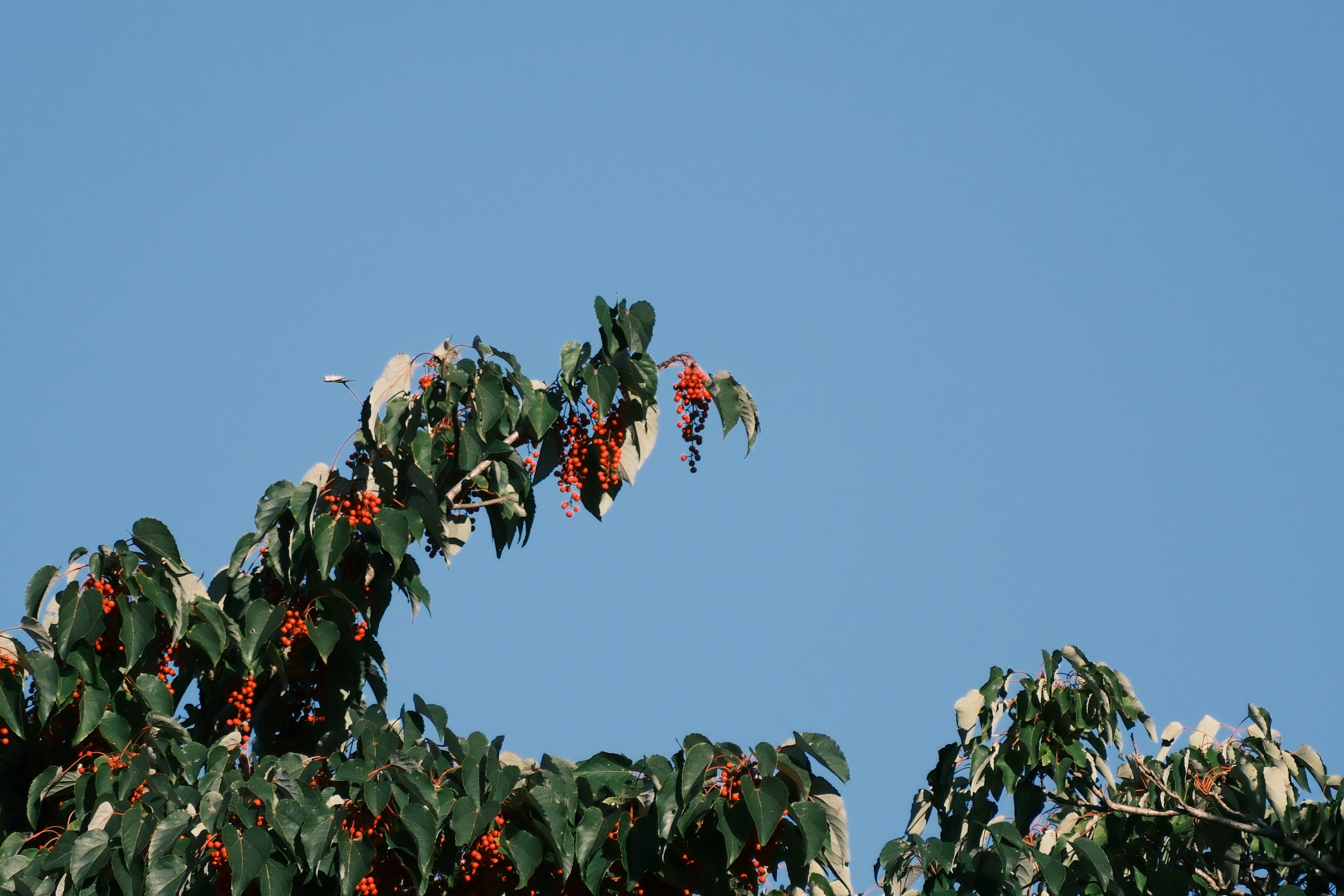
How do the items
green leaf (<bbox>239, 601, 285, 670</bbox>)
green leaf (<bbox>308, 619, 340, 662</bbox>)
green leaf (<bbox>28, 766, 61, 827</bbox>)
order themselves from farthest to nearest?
1. green leaf (<bbox>308, 619, 340, 662</bbox>)
2. green leaf (<bbox>239, 601, 285, 670</bbox>)
3. green leaf (<bbox>28, 766, 61, 827</bbox>)

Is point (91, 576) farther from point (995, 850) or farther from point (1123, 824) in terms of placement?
point (1123, 824)

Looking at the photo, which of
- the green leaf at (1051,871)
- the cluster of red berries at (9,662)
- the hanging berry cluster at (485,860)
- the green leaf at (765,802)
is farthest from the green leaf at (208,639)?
the green leaf at (1051,871)

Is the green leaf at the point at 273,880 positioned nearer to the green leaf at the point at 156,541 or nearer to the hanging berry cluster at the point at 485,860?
the hanging berry cluster at the point at 485,860

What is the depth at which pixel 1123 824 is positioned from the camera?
6.97 meters

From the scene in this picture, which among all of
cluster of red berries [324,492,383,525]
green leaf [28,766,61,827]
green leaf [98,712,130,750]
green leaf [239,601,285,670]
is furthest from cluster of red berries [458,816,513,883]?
green leaf [28,766,61,827]

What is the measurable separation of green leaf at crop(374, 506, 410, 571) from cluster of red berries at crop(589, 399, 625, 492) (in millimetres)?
929

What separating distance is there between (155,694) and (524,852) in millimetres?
1772

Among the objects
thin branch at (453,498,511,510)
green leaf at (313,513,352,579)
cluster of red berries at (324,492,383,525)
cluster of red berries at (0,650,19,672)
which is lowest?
cluster of red berries at (0,650,19,672)

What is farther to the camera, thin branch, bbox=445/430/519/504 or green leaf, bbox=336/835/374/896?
thin branch, bbox=445/430/519/504

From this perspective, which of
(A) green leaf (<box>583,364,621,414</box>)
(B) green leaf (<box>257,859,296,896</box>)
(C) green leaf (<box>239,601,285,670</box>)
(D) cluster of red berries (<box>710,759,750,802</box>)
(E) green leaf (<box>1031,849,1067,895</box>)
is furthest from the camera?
(A) green leaf (<box>583,364,621,414</box>)

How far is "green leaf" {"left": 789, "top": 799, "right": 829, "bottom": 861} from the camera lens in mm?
5703

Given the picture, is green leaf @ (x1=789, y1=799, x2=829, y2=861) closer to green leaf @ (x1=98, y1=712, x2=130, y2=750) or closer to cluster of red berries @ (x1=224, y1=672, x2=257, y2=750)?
cluster of red berries @ (x1=224, y1=672, x2=257, y2=750)

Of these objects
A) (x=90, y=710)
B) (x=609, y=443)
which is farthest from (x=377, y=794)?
(x=609, y=443)

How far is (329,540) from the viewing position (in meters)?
6.42
